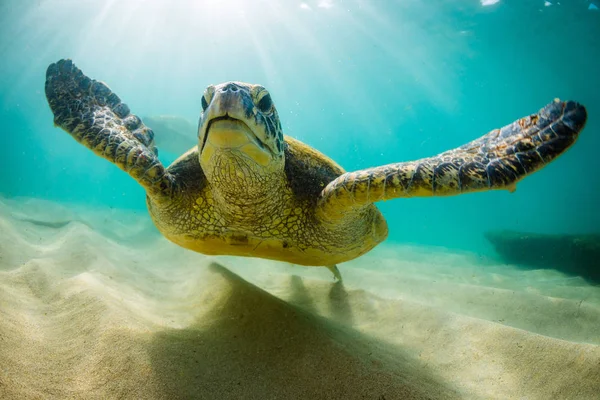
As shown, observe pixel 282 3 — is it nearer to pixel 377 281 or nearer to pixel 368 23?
pixel 368 23

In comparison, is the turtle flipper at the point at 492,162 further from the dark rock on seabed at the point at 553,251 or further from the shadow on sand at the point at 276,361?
the dark rock on seabed at the point at 553,251

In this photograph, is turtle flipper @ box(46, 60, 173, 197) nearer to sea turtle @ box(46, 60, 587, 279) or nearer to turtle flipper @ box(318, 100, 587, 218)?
sea turtle @ box(46, 60, 587, 279)

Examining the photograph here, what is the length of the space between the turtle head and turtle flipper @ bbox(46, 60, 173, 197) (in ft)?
2.45

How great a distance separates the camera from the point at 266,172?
285 cm

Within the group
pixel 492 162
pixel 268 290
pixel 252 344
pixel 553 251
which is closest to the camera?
pixel 492 162

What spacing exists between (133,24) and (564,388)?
47.6 meters

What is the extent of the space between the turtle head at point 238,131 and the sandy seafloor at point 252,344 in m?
1.44

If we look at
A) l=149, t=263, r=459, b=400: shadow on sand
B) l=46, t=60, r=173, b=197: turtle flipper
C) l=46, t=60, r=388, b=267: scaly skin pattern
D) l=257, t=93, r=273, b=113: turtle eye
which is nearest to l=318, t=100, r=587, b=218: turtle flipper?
l=46, t=60, r=388, b=267: scaly skin pattern

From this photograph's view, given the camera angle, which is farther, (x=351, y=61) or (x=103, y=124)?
(x=351, y=61)

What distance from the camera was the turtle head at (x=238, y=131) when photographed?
2340 mm

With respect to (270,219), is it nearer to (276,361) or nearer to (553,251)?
(276,361)

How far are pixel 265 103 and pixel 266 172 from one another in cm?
62

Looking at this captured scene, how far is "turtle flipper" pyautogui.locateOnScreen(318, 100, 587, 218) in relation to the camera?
2184mm

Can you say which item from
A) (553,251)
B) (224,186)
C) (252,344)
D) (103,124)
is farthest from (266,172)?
(553,251)
